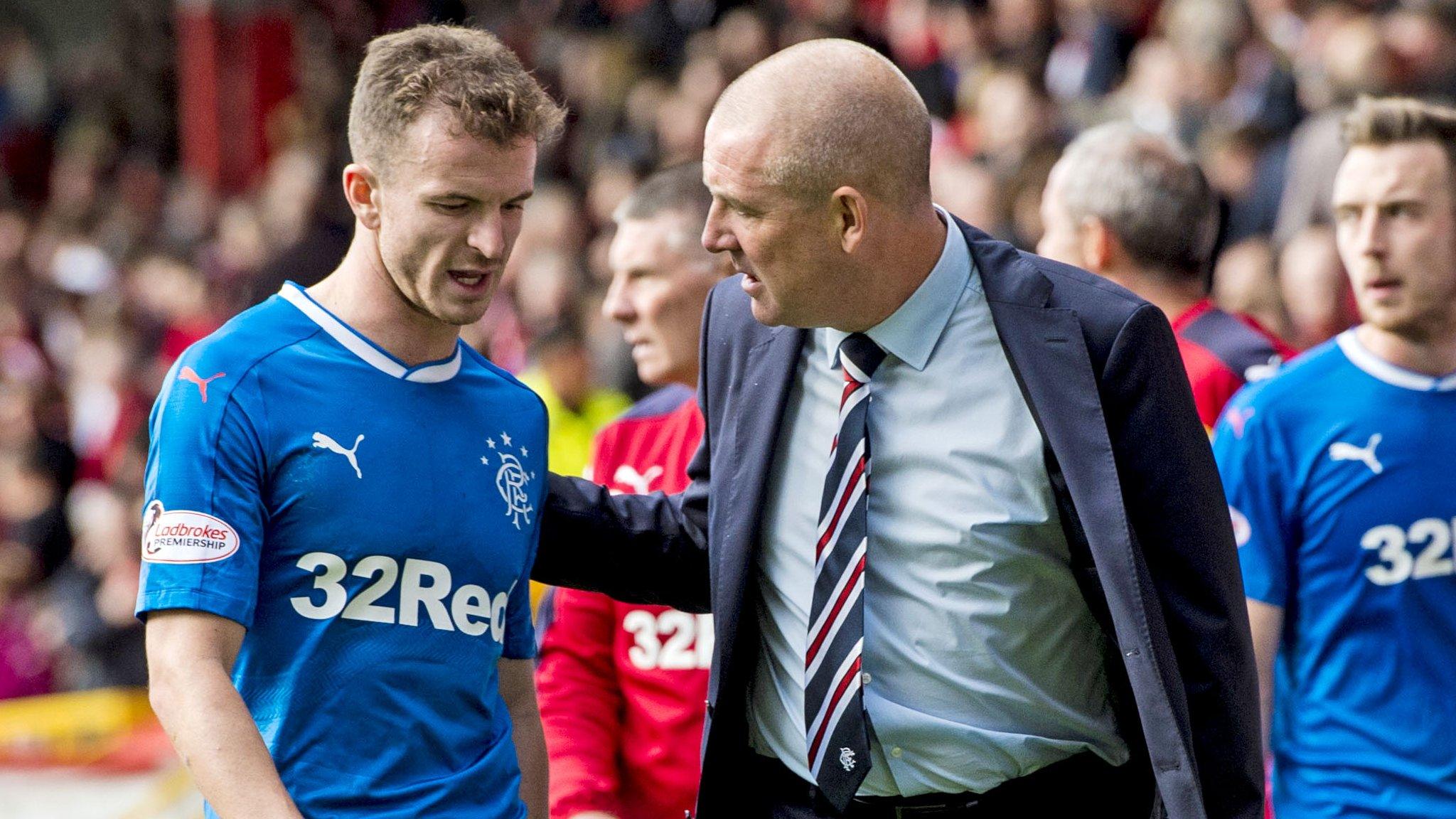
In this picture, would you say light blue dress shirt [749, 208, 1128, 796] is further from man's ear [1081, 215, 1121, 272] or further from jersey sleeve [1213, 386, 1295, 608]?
man's ear [1081, 215, 1121, 272]

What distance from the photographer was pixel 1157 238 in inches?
168

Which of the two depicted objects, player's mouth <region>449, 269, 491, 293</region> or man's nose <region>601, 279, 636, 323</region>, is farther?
man's nose <region>601, 279, 636, 323</region>

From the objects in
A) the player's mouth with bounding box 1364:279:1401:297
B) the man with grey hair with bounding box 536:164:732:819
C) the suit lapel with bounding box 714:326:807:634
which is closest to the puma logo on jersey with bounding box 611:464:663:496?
the man with grey hair with bounding box 536:164:732:819

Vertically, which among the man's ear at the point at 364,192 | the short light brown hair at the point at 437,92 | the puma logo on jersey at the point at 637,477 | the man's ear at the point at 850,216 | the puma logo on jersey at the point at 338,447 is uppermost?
the short light brown hair at the point at 437,92

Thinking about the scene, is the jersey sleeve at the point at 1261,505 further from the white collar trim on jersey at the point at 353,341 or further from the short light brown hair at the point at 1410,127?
the white collar trim on jersey at the point at 353,341

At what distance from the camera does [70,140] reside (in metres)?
17.7

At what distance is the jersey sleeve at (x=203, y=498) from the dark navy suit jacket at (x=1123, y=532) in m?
0.86

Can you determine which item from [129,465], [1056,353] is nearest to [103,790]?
[129,465]

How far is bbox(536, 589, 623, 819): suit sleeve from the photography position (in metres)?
3.83

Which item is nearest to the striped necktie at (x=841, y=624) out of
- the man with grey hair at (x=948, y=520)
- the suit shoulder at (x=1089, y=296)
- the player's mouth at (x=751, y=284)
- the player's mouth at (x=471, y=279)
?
the man with grey hair at (x=948, y=520)

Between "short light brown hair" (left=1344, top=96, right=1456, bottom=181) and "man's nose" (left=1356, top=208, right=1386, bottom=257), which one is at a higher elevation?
"short light brown hair" (left=1344, top=96, right=1456, bottom=181)

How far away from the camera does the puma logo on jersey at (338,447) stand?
273 centimetres

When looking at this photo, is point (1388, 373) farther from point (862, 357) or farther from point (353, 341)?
point (353, 341)

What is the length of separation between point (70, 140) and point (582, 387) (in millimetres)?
12158
